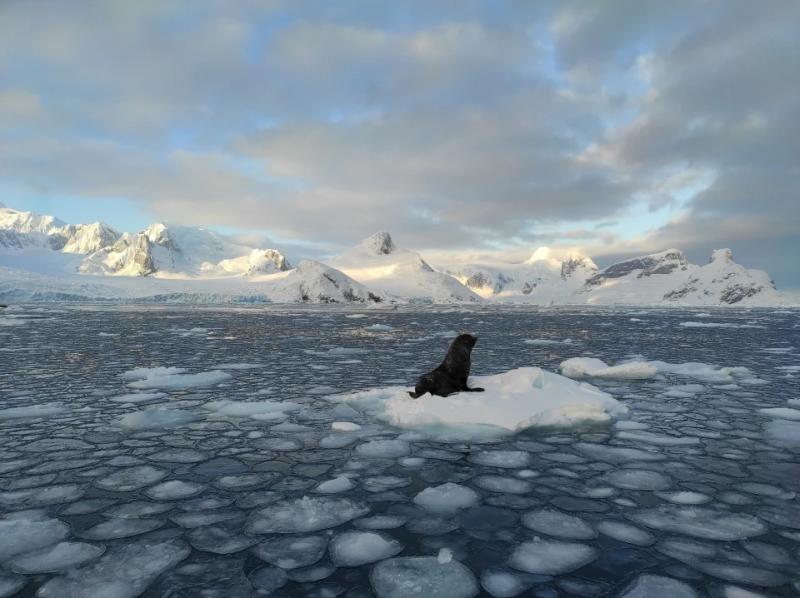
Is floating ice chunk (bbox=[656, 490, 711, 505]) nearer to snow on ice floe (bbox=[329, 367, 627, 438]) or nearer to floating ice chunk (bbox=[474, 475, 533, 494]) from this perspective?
floating ice chunk (bbox=[474, 475, 533, 494])

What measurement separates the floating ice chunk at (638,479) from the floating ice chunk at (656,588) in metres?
1.88

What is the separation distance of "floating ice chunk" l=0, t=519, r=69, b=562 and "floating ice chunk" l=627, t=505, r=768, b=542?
15.8ft

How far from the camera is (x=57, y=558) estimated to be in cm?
364

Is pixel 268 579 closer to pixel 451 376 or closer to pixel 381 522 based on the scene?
pixel 381 522

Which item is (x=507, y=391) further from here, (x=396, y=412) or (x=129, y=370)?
(x=129, y=370)

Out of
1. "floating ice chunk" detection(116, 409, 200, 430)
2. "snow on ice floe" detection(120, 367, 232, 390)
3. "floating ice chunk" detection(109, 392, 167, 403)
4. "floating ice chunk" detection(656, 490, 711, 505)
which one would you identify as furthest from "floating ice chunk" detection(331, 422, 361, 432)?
"snow on ice floe" detection(120, 367, 232, 390)

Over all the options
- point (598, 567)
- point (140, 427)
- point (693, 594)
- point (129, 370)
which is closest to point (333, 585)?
point (598, 567)

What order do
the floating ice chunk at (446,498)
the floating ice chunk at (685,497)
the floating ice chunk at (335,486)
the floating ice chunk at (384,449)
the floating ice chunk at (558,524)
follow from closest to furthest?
the floating ice chunk at (558,524) < the floating ice chunk at (446,498) < the floating ice chunk at (685,497) < the floating ice chunk at (335,486) < the floating ice chunk at (384,449)

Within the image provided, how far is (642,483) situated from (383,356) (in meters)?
12.8

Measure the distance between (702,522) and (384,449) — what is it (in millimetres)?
3575

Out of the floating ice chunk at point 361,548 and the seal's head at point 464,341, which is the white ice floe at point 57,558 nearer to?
the floating ice chunk at point 361,548

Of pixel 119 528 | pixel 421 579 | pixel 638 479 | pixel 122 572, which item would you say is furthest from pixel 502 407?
pixel 122 572

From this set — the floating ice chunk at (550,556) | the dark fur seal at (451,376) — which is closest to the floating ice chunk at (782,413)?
the dark fur seal at (451,376)

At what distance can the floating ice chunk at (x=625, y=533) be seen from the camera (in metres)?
3.96
